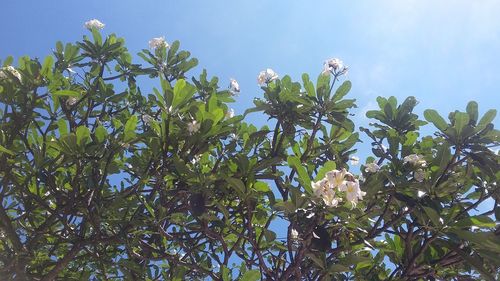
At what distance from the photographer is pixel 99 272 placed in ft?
13.1

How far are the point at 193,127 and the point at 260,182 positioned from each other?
1.54 ft

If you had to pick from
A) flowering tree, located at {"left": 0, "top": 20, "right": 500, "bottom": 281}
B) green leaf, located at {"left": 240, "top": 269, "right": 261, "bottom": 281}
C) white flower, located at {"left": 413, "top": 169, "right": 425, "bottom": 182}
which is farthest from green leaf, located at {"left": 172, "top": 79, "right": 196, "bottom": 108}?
white flower, located at {"left": 413, "top": 169, "right": 425, "bottom": 182}

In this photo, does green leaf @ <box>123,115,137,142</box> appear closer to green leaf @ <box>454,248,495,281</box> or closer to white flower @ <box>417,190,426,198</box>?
white flower @ <box>417,190,426,198</box>

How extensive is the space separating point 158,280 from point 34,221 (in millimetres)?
967

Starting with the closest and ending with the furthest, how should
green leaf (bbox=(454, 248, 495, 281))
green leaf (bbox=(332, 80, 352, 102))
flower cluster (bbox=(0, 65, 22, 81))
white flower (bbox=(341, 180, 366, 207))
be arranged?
white flower (bbox=(341, 180, 366, 207)) → green leaf (bbox=(454, 248, 495, 281)) → green leaf (bbox=(332, 80, 352, 102)) → flower cluster (bbox=(0, 65, 22, 81))

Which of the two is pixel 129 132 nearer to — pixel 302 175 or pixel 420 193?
pixel 302 175

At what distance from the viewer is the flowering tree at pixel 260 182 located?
277 cm

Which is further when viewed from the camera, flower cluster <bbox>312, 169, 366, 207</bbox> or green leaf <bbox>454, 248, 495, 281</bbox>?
green leaf <bbox>454, 248, 495, 281</bbox>

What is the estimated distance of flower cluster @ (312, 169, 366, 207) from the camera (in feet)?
7.86

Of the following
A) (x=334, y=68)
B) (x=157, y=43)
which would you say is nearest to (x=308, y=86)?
(x=334, y=68)

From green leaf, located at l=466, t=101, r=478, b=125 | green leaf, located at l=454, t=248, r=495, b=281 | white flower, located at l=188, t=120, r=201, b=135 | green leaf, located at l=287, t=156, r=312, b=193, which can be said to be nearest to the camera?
green leaf, located at l=287, t=156, r=312, b=193

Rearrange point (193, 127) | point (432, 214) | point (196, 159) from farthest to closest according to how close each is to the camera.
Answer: point (196, 159), point (193, 127), point (432, 214)

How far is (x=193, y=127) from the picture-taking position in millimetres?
2947

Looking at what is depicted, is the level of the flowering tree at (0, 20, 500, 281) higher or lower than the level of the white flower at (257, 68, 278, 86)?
lower
